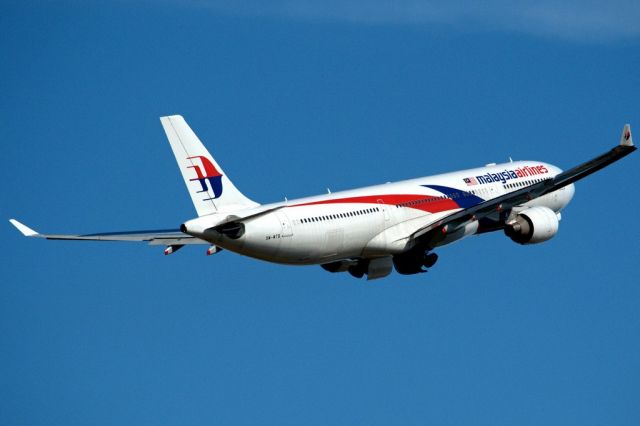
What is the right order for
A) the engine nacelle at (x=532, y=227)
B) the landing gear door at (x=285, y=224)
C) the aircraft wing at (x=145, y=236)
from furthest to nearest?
the engine nacelle at (x=532, y=227)
the aircraft wing at (x=145, y=236)
the landing gear door at (x=285, y=224)

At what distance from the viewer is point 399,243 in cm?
7519

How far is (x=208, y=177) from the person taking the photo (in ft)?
227

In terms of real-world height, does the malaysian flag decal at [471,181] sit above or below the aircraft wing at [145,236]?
above

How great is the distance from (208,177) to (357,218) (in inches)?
331

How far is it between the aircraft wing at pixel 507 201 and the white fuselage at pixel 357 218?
2.77ft

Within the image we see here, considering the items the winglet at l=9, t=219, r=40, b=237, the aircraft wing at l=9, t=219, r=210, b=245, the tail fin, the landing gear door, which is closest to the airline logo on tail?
the tail fin

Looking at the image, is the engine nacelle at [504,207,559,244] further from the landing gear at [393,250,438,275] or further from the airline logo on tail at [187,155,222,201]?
the airline logo on tail at [187,155,222,201]

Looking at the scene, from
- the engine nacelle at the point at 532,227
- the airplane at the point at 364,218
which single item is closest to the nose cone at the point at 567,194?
the airplane at the point at 364,218

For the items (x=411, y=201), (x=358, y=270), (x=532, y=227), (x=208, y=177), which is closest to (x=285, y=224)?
(x=208, y=177)

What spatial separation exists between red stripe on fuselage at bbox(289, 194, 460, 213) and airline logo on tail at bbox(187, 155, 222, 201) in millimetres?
5281

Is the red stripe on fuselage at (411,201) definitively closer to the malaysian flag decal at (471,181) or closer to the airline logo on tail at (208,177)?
the malaysian flag decal at (471,181)

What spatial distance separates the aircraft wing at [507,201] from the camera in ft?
239

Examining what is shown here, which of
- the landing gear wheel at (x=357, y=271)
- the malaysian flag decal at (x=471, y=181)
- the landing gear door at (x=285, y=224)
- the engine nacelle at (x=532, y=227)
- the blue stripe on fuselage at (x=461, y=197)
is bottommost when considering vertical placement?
the landing gear door at (x=285, y=224)

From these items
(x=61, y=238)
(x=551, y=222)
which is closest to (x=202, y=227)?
(x=61, y=238)
